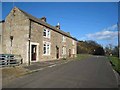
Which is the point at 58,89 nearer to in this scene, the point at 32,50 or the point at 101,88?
the point at 101,88

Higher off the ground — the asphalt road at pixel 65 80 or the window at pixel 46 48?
the window at pixel 46 48

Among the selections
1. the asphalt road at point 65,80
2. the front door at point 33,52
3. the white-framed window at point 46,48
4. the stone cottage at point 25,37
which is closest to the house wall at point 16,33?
the stone cottage at point 25,37

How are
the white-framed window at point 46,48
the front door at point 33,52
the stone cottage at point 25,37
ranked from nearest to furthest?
the stone cottage at point 25,37 → the front door at point 33,52 → the white-framed window at point 46,48

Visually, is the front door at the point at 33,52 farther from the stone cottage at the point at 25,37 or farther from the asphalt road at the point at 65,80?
the asphalt road at the point at 65,80

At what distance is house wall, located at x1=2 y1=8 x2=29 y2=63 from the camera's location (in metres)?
22.6

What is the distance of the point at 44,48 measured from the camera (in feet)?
88.8

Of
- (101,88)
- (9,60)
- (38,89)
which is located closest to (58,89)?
(38,89)

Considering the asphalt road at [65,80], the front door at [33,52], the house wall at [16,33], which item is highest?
the house wall at [16,33]

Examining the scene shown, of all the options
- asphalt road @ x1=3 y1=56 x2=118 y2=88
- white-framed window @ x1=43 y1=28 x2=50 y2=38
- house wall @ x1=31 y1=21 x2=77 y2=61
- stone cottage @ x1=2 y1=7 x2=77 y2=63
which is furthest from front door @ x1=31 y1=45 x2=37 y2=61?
asphalt road @ x1=3 y1=56 x2=118 y2=88

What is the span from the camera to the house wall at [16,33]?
22.6m

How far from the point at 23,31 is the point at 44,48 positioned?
5.34 meters

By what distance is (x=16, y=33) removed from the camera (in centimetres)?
2367

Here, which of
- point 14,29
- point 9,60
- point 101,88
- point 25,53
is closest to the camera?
point 101,88

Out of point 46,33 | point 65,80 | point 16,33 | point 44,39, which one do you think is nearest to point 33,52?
point 16,33
